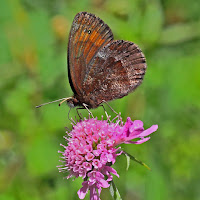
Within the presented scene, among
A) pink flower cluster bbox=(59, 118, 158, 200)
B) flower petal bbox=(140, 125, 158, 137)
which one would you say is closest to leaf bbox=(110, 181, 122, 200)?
pink flower cluster bbox=(59, 118, 158, 200)

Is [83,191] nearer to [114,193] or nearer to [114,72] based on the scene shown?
[114,193]

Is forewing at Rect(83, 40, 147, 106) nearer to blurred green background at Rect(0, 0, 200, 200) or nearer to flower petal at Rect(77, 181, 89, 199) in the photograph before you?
flower petal at Rect(77, 181, 89, 199)

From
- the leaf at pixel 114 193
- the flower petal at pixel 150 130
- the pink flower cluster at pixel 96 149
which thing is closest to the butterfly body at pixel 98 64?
the pink flower cluster at pixel 96 149

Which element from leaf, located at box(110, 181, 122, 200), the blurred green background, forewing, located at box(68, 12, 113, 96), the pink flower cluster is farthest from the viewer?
the blurred green background

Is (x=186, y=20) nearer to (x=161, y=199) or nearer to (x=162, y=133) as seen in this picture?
(x=162, y=133)

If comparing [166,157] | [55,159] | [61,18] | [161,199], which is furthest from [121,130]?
[61,18]

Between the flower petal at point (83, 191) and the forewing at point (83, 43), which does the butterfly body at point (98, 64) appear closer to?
the forewing at point (83, 43)
